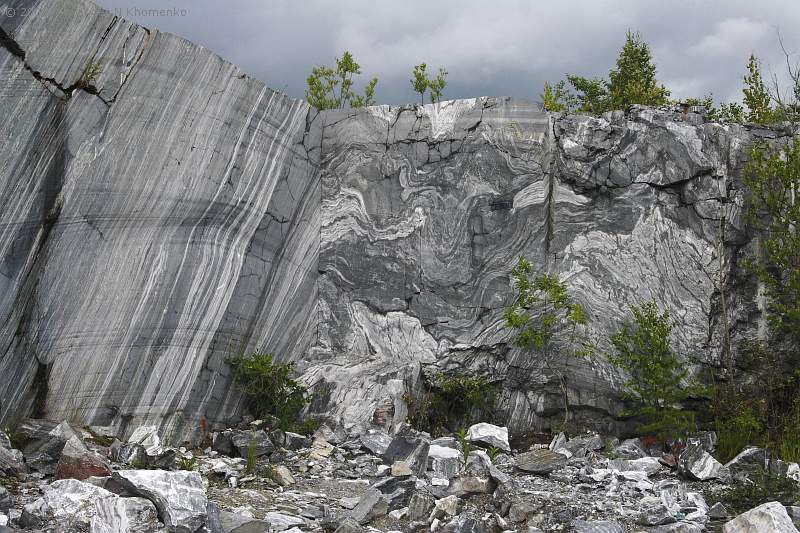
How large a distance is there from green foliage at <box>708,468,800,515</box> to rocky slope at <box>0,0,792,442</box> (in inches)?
97.7

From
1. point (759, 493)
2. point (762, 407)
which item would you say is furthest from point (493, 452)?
point (762, 407)

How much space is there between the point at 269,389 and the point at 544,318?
2711 mm

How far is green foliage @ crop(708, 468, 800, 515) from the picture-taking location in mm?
4676

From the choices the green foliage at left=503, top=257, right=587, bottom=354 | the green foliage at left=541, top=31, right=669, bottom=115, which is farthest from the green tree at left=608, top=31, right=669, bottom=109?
the green foliage at left=503, top=257, right=587, bottom=354

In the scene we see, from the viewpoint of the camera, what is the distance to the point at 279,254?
7305 millimetres

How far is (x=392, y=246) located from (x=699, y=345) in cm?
314

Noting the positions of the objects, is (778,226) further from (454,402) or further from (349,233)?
(349,233)

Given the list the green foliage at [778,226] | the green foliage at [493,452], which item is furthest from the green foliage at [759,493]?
the green foliage at [778,226]

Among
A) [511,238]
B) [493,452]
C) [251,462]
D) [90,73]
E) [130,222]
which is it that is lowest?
[251,462]

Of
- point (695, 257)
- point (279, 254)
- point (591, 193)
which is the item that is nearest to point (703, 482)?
point (695, 257)

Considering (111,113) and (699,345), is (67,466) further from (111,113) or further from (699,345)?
(699,345)

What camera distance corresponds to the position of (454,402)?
7.54 meters

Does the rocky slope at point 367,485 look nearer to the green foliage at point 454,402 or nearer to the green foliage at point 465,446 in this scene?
the green foliage at point 465,446

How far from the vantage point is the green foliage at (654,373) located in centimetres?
666
